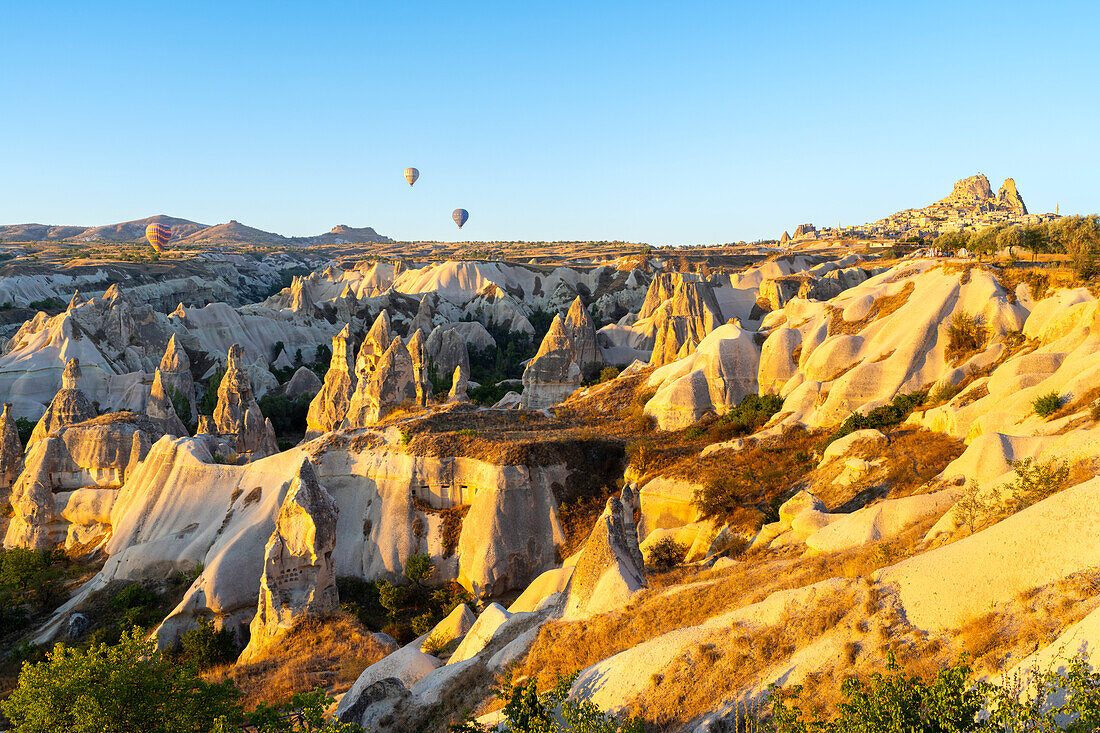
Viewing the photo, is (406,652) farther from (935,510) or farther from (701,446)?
(701,446)

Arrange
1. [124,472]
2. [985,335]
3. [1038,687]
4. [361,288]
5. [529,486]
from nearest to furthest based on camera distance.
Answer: [1038,687]
[529,486]
[985,335]
[124,472]
[361,288]

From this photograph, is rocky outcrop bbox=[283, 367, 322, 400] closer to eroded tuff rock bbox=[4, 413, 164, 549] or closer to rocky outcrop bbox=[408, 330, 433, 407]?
rocky outcrop bbox=[408, 330, 433, 407]

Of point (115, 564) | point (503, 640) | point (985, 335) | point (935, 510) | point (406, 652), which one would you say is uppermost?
point (985, 335)

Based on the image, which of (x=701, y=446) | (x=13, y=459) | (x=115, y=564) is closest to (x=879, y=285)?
(x=701, y=446)

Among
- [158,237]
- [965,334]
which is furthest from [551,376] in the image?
[158,237]

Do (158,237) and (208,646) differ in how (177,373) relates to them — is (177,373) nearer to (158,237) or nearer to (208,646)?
(208,646)

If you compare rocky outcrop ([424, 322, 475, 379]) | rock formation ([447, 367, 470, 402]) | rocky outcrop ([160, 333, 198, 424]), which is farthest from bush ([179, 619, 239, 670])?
rocky outcrop ([424, 322, 475, 379])

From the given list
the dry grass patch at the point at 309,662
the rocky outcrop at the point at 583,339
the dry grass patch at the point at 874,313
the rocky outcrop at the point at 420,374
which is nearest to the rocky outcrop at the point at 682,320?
the rocky outcrop at the point at 583,339
